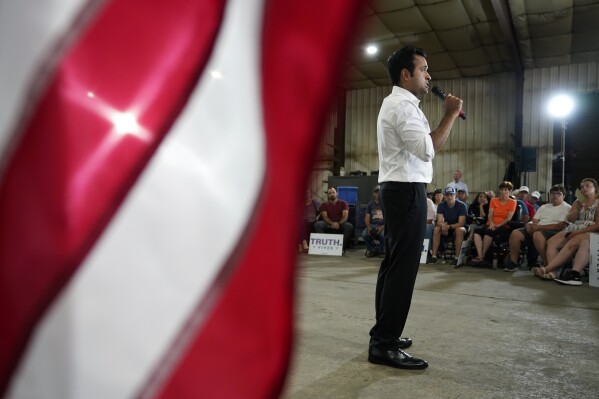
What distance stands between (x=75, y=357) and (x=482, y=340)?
1.93 meters

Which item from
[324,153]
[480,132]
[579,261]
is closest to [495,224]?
[579,261]

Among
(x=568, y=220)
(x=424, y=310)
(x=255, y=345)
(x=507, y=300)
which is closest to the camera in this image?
(x=255, y=345)

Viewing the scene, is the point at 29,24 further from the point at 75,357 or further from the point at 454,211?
the point at 454,211

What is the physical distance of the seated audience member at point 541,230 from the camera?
440 cm

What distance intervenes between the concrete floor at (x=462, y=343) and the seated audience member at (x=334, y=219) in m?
2.64

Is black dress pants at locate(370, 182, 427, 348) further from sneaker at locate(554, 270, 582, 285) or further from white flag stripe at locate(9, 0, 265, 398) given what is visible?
sneaker at locate(554, 270, 582, 285)

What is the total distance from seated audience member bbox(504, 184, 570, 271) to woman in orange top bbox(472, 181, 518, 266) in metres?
0.22

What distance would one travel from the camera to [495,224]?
509 centimetres

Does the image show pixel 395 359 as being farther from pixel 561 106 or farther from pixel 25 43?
pixel 561 106

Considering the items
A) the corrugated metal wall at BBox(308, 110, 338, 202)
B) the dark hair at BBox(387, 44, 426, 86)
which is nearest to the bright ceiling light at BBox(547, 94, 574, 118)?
the dark hair at BBox(387, 44, 426, 86)

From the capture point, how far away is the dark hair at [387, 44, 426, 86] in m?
1.65

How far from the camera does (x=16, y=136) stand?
37 centimetres

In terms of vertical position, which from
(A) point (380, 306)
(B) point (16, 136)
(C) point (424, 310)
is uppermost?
(B) point (16, 136)

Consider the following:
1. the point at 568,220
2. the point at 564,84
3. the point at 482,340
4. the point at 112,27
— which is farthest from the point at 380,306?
the point at 564,84
